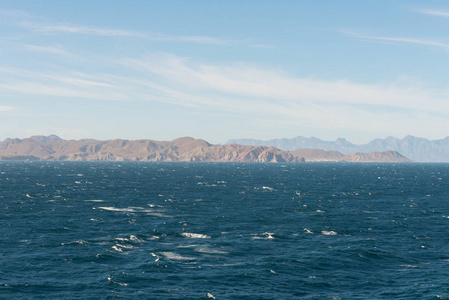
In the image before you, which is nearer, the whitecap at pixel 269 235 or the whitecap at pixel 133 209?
the whitecap at pixel 269 235

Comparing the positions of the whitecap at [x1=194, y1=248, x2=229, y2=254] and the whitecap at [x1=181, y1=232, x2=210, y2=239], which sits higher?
the whitecap at [x1=181, y1=232, x2=210, y2=239]

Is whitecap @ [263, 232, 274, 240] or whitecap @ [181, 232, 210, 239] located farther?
whitecap @ [263, 232, 274, 240]

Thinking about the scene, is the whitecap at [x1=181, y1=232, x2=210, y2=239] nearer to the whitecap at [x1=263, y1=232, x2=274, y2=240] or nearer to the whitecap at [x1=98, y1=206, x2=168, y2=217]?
the whitecap at [x1=263, y1=232, x2=274, y2=240]

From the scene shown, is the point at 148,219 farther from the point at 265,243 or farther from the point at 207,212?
the point at 265,243

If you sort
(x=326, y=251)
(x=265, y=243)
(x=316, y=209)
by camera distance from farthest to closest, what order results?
(x=316, y=209) < (x=265, y=243) < (x=326, y=251)

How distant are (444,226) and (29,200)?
102 meters

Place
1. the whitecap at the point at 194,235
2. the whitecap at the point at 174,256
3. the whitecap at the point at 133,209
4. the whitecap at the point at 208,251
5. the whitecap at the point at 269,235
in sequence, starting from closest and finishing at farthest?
the whitecap at the point at 174,256 < the whitecap at the point at 208,251 < the whitecap at the point at 194,235 < the whitecap at the point at 269,235 < the whitecap at the point at 133,209

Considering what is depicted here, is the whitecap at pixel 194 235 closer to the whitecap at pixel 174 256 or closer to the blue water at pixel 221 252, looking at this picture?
the blue water at pixel 221 252

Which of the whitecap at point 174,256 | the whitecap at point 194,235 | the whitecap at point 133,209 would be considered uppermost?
the whitecap at point 194,235

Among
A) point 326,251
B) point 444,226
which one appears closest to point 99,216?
point 326,251

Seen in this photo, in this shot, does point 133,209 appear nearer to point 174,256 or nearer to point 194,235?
point 194,235

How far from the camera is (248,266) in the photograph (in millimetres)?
49656

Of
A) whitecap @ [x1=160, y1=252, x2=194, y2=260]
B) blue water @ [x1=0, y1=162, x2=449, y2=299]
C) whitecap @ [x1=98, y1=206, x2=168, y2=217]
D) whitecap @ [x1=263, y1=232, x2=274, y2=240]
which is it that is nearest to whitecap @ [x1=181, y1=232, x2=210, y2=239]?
blue water @ [x1=0, y1=162, x2=449, y2=299]

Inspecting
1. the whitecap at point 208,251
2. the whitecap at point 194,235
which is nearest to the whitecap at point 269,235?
the whitecap at point 194,235
